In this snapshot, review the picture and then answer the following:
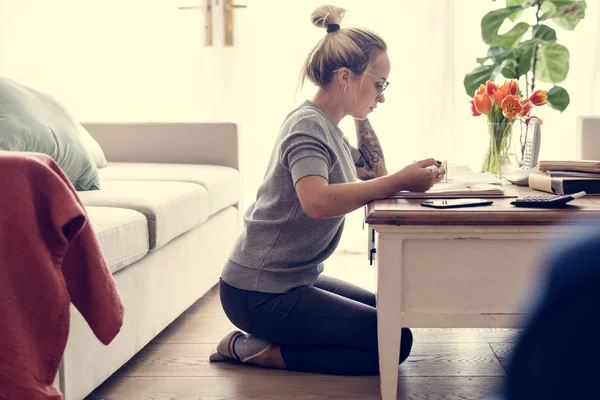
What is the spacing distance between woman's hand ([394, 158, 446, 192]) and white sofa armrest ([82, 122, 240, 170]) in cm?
155

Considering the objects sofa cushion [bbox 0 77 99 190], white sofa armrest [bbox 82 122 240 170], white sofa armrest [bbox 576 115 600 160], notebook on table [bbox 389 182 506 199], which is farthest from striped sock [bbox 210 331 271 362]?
white sofa armrest [bbox 576 115 600 160]

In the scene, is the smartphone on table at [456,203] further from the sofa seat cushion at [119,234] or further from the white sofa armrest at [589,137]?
the white sofa armrest at [589,137]

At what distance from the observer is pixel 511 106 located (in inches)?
87.4

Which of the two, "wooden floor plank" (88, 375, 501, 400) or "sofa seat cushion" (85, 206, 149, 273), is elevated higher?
"sofa seat cushion" (85, 206, 149, 273)

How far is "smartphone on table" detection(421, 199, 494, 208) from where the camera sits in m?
1.65

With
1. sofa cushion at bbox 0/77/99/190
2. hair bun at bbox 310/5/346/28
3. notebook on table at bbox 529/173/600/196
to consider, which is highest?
hair bun at bbox 310/5/346/28

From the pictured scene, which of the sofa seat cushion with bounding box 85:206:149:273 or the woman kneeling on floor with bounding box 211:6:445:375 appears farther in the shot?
the woman kneeling on floor with bounding box 211:6:445:375

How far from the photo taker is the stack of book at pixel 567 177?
1782 millimetres

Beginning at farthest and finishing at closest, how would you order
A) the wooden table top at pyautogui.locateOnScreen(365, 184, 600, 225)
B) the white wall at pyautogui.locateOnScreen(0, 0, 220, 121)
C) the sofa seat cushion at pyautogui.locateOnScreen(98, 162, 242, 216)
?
the white wall at pyautogui.locateOnScreen(0, 0, 220, 121), the sofa seat cushion at pyautogui.locateOnScreen(98, 162, 242, 216), the wooden table top at pyautogui.locateOnScreen(365, 184, 600, 225)

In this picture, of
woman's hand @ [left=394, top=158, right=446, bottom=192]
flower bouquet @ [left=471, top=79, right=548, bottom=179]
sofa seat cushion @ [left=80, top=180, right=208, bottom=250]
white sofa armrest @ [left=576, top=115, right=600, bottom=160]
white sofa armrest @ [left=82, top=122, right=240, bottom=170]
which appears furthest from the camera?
white sofa armrest @ [left=82, top=122, right=240, bottom=170]

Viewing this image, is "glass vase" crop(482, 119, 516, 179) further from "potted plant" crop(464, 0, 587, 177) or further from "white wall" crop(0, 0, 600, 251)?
"white wall" crop(0, 0, 600, 251)

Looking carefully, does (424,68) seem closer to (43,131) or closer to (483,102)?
(483,102)

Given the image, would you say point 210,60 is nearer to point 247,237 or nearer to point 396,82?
point 396,82

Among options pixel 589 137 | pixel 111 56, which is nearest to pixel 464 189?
pixel 589 137
